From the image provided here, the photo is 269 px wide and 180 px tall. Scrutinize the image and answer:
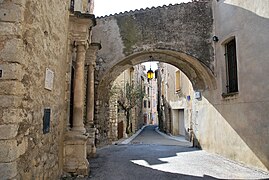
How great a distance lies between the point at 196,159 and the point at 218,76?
8.86 feet

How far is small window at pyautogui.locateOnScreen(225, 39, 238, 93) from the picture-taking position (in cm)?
638

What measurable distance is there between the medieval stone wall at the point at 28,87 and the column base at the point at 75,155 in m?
0.51

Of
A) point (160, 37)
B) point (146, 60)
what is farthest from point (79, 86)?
point (146, 60)

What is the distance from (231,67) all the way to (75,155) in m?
5.01

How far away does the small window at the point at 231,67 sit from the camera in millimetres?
6380

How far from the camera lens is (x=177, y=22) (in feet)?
25.1

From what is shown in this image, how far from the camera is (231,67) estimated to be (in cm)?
658

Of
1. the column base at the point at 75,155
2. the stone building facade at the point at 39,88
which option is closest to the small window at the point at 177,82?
the stone building facade at the point at 39,88

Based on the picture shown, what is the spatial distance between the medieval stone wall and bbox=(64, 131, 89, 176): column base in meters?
0.51

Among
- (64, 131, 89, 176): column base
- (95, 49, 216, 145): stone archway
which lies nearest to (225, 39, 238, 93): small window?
(95, 49, 216, 145): stone archway

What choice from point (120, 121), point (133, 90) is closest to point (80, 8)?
point (120, 121)

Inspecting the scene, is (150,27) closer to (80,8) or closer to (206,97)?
(80,8)

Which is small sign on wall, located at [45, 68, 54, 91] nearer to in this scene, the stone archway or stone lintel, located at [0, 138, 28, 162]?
stone lintel, located at [0, 138, 28, 162]

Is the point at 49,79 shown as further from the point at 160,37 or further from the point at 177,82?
the point at 177,82
